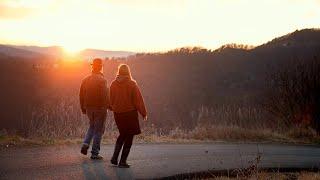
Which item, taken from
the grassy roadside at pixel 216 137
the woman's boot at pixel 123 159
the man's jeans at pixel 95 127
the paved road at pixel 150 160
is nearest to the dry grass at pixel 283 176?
the paved road at pixel 150 160

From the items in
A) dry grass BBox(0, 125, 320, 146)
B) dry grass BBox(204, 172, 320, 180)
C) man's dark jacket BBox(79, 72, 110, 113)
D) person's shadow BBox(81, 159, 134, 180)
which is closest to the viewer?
person's shadow BBox(81, 159, 134, 180)

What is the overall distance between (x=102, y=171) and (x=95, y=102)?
1860 mm

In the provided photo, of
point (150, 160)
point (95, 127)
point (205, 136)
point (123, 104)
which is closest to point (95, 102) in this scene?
point (95, 127)

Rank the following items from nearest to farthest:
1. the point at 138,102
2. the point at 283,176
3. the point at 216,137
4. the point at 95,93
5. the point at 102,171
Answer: the point at 102,171 < the point at 138,102 < the point at 95,93 < the point at 283,176 < the point at 216,137

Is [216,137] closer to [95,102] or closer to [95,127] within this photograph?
[95,127]

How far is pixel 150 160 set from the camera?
13422 millimetres

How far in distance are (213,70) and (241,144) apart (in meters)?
51.9

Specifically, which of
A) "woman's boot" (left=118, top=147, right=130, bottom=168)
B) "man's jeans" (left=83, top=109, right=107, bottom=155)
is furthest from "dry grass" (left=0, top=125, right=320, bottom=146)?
"woman's boot" (left=118, top=147, right=130, bottom=168)

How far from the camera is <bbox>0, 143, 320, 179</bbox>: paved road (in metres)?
11.1

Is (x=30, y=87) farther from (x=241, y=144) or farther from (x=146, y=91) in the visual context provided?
(x=241, y=144)

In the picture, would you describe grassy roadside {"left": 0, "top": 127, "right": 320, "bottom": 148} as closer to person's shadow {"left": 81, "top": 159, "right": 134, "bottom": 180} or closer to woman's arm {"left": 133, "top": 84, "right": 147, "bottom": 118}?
person's shadow {"left": 81, "top": 159, "right": 134, "bottom": 180}

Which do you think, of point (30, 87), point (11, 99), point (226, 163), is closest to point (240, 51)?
point (30, 87)

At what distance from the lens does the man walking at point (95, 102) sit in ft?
41.5

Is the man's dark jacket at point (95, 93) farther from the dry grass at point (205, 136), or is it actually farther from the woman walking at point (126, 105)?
the dry grass at point (205, 136)
